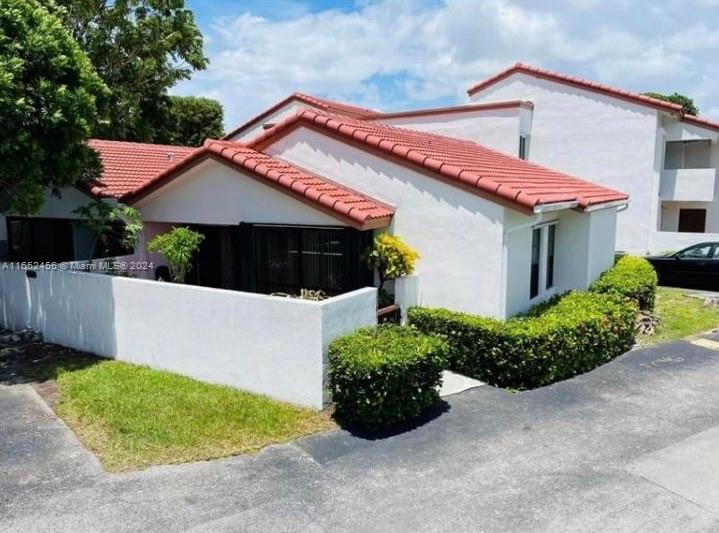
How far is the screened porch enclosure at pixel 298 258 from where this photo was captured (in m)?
11.8

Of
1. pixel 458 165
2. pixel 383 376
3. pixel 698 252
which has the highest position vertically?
pixel 458 165

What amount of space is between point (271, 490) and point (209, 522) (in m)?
0.85

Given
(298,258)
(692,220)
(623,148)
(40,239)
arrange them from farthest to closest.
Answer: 1. (692,220)
2. (623,148)
3. (40,239)
4. (298,258)

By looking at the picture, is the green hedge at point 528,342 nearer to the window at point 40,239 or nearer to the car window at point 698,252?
the car window at point 698,252

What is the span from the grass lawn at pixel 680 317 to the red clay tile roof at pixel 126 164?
505 inches

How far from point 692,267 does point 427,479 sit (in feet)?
53.8

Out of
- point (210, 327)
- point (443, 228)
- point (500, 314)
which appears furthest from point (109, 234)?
point (500, 314)

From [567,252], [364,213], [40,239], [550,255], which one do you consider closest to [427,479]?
[364,213]

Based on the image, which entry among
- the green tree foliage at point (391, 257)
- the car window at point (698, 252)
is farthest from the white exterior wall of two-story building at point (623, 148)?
the green tree foliage at point (391, 257)

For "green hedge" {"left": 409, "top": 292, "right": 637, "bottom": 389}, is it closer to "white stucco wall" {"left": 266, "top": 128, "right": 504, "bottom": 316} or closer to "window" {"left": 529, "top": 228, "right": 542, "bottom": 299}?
"white stucco wall" {"left": 266, "top": 128, "right": 504, "bottom": 316}

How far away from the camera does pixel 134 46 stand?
1645cm

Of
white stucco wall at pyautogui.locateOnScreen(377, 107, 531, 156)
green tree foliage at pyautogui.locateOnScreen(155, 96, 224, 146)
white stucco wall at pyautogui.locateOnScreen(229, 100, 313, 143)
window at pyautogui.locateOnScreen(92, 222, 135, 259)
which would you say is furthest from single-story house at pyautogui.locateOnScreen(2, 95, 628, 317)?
green tree foliage at pyautogui.locateOnScreen(155, 96, 224, 146)

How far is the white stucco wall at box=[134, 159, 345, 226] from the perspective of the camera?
12.1 metres

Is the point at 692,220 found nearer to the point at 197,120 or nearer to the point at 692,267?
the point at 692,267
